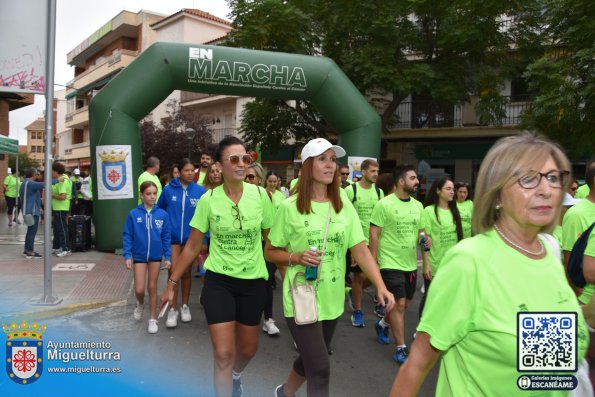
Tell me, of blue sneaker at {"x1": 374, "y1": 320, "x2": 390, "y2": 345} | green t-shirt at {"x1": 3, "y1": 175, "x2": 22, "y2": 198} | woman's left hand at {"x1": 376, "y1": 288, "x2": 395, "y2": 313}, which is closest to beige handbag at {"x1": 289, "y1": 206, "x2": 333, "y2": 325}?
woman's left hand at {"x1": 376, "y1": 288, "x2": 395, "y2": 313}

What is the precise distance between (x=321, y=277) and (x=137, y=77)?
8087mm

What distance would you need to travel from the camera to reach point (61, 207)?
403 inches

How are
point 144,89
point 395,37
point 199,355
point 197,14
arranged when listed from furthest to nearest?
point 197,14 → point 395,37 → point 144,89 → point 199,355

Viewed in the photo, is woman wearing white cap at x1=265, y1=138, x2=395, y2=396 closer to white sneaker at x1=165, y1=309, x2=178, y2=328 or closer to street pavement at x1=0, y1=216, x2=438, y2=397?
street pavement at x1=0, y1=216, x2=438, y2=397

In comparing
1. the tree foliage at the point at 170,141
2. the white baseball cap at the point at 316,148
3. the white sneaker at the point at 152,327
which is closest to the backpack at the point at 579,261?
the white baseball cap at the point at 316,148

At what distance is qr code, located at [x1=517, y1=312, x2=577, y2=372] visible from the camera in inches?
58.2

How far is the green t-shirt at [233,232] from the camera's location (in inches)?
141

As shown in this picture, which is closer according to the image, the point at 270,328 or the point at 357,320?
the point at 270,328

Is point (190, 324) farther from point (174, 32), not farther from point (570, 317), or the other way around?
point (174, 32)

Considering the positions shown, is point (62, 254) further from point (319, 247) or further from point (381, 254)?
point (319, 247)

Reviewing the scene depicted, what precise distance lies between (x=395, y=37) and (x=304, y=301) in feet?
46.1

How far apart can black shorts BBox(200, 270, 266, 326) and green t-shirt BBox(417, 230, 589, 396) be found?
205 centimetres

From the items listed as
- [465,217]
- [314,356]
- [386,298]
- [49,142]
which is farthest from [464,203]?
[49,142]

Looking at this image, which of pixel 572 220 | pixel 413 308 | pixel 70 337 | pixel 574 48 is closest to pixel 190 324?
pixel 70 337
